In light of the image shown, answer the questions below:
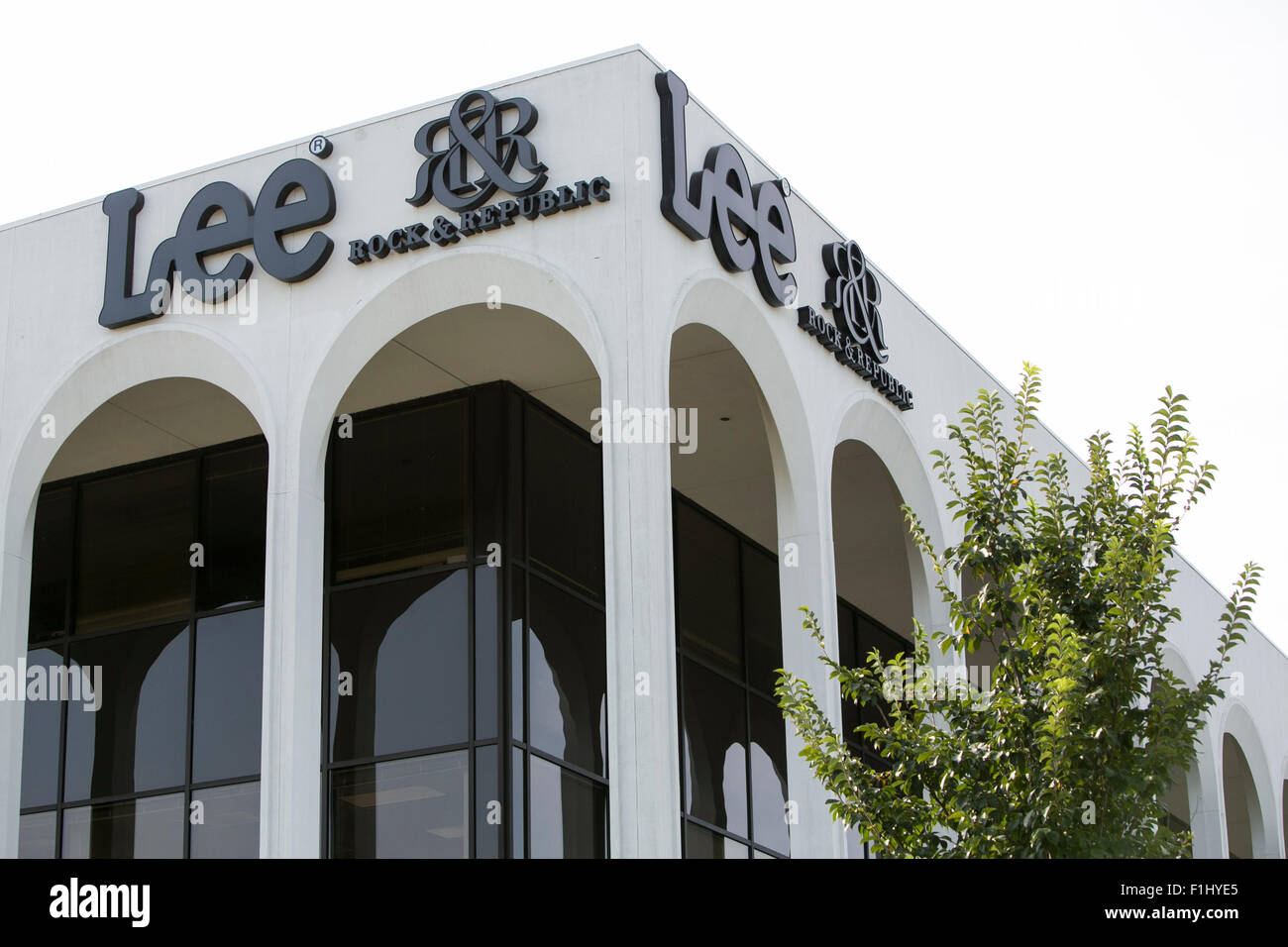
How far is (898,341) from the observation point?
61.5ft

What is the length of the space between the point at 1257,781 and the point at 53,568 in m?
21.2

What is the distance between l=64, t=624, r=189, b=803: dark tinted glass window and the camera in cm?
1783

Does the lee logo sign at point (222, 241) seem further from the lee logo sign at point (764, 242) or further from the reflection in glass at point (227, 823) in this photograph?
the reflection in glass at point (227, 823)

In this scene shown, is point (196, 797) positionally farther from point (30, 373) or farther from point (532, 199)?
point (532, 199)

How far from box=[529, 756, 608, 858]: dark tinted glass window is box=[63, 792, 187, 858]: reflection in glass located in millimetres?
3930

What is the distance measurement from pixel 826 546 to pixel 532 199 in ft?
14.2

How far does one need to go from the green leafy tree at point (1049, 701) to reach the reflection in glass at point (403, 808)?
5.15 m

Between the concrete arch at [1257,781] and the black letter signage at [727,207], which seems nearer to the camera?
the black letter signage at [727,207]

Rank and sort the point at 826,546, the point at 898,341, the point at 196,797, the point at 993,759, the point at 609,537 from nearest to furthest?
the point at 993,759 < the point at 609,537 < the point at 826,546 < the point at 196,797 < the point at 898,341

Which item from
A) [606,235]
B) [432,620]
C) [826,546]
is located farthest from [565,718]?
[606,235]

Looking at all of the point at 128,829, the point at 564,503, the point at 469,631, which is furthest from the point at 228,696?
the point at 564,503

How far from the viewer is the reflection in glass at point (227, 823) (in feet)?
55.9

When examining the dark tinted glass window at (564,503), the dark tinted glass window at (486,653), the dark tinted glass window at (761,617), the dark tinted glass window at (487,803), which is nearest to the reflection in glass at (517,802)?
the dark tinted glass window at (487,803)
